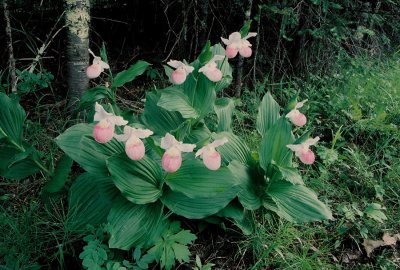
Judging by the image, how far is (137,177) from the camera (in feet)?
5.91

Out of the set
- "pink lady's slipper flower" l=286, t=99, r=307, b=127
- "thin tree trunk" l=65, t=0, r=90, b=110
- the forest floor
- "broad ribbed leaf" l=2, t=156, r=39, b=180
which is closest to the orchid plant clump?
"pink lady's slipper flower" l=286, t=99, r=307, b=127

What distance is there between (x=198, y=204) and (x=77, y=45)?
4.91 feet

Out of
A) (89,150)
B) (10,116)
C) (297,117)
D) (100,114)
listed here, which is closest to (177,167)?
(100,114)

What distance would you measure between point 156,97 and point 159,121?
145 millimetres

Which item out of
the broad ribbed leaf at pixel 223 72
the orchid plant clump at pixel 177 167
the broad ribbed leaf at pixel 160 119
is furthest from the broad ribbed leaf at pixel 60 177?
the broad ribbed leaf at pixel 223 72

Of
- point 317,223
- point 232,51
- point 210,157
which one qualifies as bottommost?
point 317,223

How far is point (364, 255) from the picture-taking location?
84.7 inches

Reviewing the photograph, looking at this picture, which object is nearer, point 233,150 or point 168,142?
point 168,142

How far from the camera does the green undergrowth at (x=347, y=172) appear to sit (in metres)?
2.08

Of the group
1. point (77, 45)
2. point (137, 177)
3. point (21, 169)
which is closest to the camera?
point (137, 177)

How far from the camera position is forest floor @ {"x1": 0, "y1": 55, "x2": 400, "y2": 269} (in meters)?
1.98

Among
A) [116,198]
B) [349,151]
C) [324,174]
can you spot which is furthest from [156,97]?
[349,151]

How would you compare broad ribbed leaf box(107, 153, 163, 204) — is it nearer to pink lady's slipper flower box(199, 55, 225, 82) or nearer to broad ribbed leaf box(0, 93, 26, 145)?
pink lady's slipper flower box(199, 55, 225, 82)

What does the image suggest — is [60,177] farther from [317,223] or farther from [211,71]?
[317,223]
